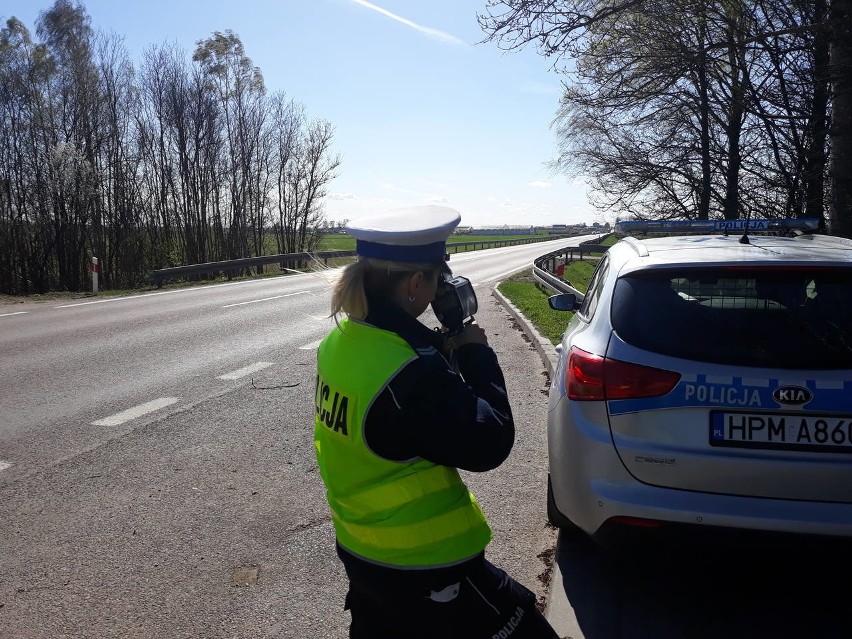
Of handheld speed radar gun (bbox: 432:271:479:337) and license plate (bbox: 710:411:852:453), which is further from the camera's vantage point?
license plate (bbox: 710:411:852:453)

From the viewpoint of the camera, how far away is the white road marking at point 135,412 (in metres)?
6.75

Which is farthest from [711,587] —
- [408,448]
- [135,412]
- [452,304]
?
[135,412]

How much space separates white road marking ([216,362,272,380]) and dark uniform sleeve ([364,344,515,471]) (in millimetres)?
7350

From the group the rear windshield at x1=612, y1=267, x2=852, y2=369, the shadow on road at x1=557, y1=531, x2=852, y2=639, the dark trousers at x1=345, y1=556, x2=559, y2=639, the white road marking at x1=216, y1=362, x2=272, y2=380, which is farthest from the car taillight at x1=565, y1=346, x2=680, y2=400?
the white road marking at x1=216, y1=362, x2=272, y2=380

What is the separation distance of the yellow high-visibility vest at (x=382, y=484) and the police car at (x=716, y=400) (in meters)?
1.60

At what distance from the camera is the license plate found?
119 inches

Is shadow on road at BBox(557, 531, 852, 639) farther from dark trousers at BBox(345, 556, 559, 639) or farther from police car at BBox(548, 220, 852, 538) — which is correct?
dark trousers at BBox(345, 556, 559, 639)

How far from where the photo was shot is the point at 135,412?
7.10 meters

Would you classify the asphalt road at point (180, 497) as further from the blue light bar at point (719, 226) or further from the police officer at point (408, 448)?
the blue light bar at point (719, 226)

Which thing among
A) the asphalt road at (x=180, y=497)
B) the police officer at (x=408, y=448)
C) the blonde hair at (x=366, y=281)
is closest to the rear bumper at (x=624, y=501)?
the asphalt road at (x=180, y=497)

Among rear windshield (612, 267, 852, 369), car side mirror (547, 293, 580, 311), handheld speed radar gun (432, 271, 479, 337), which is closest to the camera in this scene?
handheld speed radar gun (432, 271, 479, 337)

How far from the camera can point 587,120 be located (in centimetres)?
1728

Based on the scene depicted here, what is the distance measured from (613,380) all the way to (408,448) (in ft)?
6.02

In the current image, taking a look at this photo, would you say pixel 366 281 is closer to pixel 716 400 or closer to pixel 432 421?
pixel 432 421
